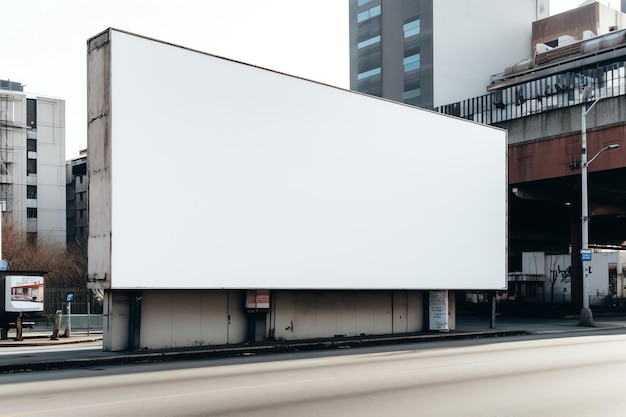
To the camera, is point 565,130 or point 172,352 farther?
point 565,130

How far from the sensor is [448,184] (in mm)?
29875

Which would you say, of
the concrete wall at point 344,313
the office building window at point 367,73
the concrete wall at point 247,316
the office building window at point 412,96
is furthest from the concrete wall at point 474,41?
the concrete wall at point 247,316

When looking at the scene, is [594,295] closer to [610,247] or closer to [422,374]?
[610,247]

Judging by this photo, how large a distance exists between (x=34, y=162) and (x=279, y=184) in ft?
254

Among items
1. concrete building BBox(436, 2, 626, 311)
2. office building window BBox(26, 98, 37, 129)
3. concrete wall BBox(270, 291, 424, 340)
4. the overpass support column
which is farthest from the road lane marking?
office building window BBox(26, 98, 37, 129)

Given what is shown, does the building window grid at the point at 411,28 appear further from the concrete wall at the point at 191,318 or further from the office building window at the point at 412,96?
the concrete wall at the point at 191,318

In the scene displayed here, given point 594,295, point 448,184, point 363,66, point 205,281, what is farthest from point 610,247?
point 205,281

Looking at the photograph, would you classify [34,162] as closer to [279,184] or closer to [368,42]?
[368,42]

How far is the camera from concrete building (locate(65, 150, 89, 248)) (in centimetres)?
10269

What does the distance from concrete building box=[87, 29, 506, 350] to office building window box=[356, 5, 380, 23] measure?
194 ft

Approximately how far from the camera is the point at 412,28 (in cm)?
8200

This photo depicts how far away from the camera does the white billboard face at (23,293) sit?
32.4 metres

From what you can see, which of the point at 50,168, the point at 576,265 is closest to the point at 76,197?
the point at 50,168

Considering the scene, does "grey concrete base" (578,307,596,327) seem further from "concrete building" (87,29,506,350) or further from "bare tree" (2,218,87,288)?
"bare tree" (2,218,87,288)
